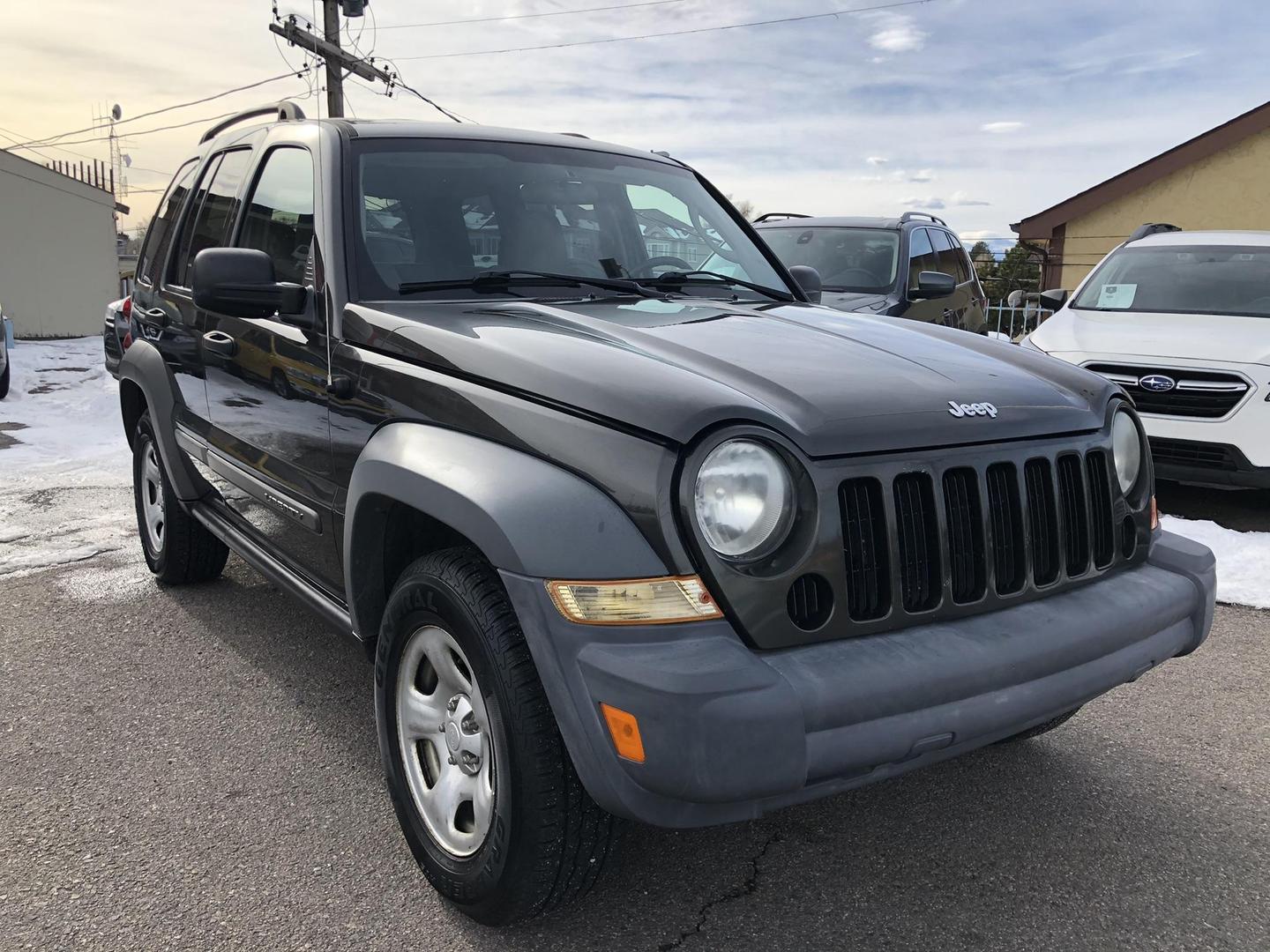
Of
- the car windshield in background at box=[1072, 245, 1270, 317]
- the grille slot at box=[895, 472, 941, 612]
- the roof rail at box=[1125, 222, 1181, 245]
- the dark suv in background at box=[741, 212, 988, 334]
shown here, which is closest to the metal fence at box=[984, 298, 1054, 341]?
the roof rail at box=[1125, 222, 1181, 245]

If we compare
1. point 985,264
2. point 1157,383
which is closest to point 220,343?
point 1157,383

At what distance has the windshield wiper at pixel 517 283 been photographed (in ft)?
9.80

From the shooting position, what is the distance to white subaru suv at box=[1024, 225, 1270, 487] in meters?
6.10

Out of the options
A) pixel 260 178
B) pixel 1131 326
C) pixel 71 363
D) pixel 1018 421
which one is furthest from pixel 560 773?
pixel 71 363

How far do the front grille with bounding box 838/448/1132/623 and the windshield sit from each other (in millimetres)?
1337

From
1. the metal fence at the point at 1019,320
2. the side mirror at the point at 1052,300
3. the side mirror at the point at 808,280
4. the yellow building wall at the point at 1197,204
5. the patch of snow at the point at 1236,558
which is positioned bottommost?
the patch of snow at the point at 1236,558

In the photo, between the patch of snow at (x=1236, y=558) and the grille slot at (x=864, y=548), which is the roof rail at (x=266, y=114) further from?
the patch of snow at (x=1236, y=558)

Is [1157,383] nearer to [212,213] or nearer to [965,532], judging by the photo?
[965,532]

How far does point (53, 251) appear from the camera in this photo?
24719 millimetres

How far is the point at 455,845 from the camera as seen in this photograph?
2.38 m

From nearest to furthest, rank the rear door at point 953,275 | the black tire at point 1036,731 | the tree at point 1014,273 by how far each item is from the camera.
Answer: the black tire at point 1036,731 < the rear door at point 953,275 < the tree at point 1014,273

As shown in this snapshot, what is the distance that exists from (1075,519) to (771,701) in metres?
1.10

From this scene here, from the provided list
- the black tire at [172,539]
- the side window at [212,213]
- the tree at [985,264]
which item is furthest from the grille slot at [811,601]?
the tree at [985,264]

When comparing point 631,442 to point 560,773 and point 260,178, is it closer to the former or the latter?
point 560,773
